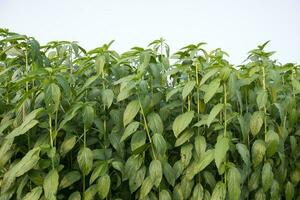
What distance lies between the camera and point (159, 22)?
13.3ft

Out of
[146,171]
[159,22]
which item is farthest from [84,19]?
[146,171]

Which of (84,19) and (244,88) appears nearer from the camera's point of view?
(244,88)

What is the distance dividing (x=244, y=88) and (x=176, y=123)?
1.22 feet

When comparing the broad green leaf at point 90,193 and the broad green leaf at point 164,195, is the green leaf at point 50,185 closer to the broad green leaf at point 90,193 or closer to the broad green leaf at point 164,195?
the broad green leaf at point 90,193

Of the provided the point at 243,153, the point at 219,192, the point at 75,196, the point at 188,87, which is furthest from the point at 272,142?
the point at 75,196

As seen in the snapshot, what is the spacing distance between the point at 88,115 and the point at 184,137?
396mm

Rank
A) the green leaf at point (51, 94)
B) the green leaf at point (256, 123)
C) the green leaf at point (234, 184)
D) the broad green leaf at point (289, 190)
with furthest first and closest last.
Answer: the broad green leaf at point (289, 190) → the green leaf at point (256, 123) → the green leaf at point (234, 184) → the green leaf at point (51, 94)

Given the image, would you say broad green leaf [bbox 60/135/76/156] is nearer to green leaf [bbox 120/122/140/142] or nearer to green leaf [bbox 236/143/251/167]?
green leaf [bbox 120/122/140/142]

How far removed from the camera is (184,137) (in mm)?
1428

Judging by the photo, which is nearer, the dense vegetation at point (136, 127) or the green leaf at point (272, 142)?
the dense vegetation at point (136, 127)

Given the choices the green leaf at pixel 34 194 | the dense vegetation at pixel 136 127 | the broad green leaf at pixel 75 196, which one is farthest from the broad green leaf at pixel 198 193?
the green leaf at pixel 34 194

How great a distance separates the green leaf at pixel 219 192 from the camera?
4.46ft

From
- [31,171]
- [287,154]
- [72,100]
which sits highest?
[72,100]

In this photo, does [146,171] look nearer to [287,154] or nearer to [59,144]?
[59,144]
